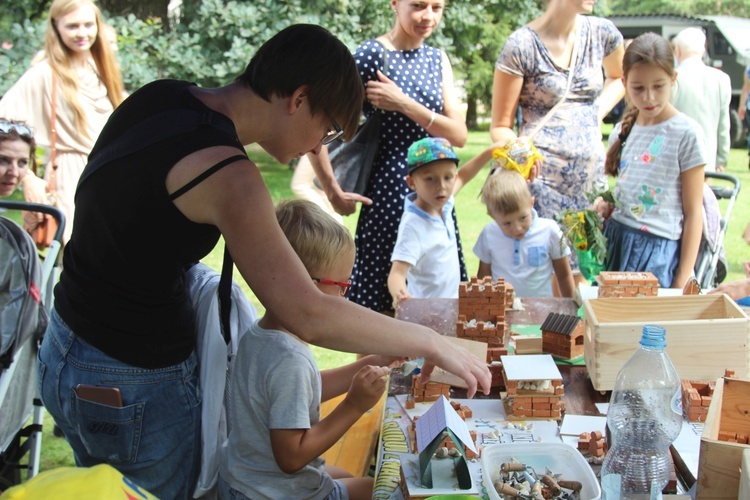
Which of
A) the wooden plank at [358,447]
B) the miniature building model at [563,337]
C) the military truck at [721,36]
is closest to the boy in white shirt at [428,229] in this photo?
the wooden plank at [358,447]

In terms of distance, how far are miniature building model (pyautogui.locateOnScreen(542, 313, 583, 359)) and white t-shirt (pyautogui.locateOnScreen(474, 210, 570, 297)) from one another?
1096 millimetres

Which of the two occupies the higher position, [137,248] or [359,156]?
[137,248]

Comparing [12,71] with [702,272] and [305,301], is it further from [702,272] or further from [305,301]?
[305,301]

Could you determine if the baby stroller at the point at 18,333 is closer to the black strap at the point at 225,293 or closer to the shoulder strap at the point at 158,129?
the black strap at the point at 225,293

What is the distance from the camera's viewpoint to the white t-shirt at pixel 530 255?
3541mm

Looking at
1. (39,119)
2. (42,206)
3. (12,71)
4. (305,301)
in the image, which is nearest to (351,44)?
(12,71)

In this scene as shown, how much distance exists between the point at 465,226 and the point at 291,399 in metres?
6.84

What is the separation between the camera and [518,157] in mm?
3596

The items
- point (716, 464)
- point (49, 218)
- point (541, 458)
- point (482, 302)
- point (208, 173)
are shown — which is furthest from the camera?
point (49, 218)

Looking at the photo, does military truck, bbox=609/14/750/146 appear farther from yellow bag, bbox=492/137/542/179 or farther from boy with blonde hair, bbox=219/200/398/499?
boy with blonde hair, bbox=219/200/398/499

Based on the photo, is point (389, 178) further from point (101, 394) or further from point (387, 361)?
point (101, 394)

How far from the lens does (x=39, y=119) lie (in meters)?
4.67

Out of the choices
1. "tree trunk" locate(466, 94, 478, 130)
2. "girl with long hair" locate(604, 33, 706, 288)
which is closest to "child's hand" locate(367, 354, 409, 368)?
"girl with long hair" locate(604, 33, 706, 288)

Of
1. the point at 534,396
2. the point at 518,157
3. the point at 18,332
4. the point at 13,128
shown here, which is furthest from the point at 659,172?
the point at 13,128
